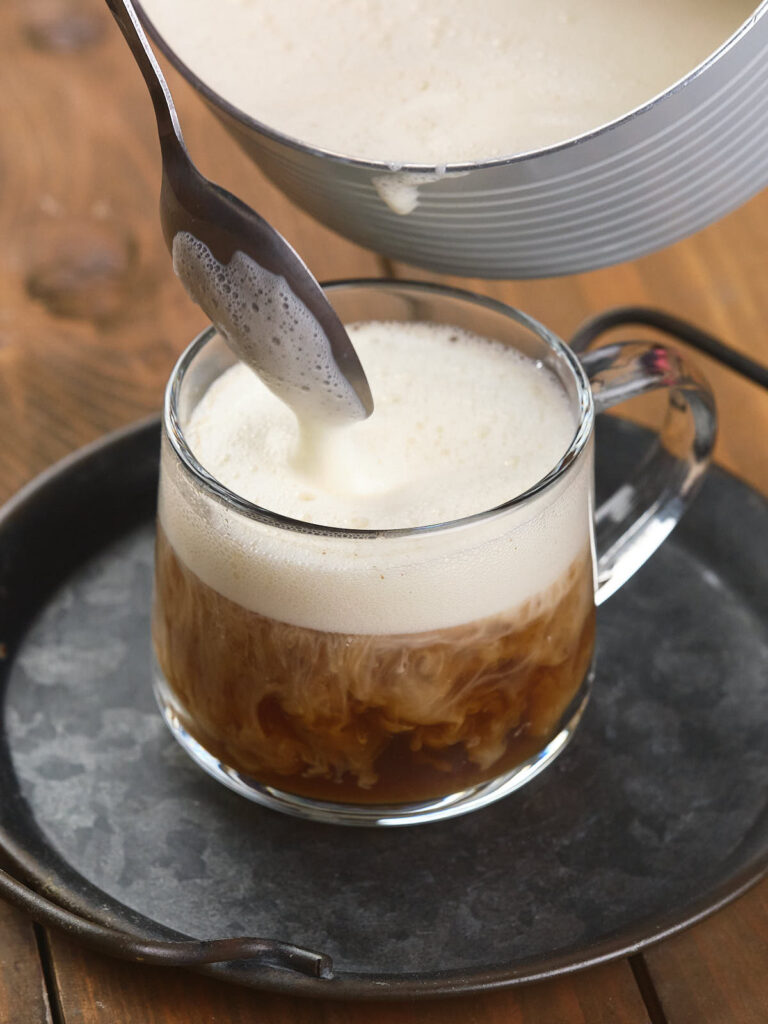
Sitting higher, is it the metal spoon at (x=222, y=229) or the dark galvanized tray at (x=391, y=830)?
the metal spoon at (x=222, y=229)

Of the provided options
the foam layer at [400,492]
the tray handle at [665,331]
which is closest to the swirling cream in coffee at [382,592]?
the foam layer at [400,492]

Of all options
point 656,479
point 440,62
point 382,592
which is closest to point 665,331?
point 656,479

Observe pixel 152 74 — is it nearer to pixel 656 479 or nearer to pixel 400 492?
pixel 400 492

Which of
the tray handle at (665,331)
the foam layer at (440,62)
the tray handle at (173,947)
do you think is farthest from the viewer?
the tray handle at (665,331)

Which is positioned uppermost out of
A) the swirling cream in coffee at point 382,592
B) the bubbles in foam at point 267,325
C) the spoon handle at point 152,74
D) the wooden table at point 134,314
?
the spoon handle at point 152,74

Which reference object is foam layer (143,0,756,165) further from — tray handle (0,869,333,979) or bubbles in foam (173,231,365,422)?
tray handle (0,869,333,979)

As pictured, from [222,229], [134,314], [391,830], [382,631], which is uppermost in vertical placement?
[222,229]

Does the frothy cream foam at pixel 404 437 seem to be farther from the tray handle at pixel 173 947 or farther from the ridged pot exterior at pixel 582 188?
the tray handle at pixel 173 947

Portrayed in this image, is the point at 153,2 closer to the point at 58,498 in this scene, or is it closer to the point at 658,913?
the point at 58,498
